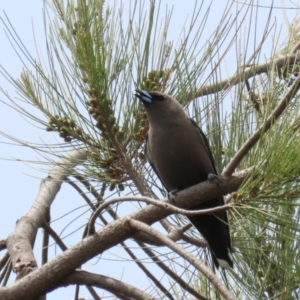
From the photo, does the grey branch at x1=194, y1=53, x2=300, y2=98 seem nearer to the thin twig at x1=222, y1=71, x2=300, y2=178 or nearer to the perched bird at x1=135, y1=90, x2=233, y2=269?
the perched bird at x1=135, y1=90, x2=233, y2=269

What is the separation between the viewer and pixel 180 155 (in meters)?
2.82

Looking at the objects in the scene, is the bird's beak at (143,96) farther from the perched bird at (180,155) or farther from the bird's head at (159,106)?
the perched bird at (180,155)

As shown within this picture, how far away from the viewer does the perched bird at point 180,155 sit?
254 centimetres

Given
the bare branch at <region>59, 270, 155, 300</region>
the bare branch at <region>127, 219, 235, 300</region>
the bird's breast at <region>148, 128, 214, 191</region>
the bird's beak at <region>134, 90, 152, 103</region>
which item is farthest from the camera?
the bird's breast at <region>148, 128, 214, 191</region>

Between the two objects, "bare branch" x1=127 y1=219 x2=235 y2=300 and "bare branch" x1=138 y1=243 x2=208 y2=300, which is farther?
"bare branch" x1=138 y1=243 x2=208 y2=300

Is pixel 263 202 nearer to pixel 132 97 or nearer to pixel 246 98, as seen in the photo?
pixel 246 98

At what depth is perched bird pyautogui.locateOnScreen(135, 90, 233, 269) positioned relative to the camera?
8.35 ft

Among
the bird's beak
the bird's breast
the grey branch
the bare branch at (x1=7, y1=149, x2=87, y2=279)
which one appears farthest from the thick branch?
the bird's breast

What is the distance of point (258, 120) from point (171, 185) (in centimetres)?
77

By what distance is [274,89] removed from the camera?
6.28 ft

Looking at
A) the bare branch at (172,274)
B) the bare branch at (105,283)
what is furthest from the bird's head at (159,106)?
the bare branch at (105,283)

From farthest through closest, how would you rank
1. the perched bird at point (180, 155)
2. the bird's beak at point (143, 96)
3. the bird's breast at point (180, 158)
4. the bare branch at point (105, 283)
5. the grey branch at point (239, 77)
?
1. the bird's breast at point (180, 158)
2. the perched bird at point (180, 155)
3. the bird's beak at point (143, 96)
4. the grey branch at point (239, 77)
5. the bare branch at point (105, 283)

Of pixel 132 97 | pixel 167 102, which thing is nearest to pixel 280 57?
pixel 167 102

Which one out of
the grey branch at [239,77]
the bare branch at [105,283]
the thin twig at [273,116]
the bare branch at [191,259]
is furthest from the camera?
the grey branch at [239,77]
